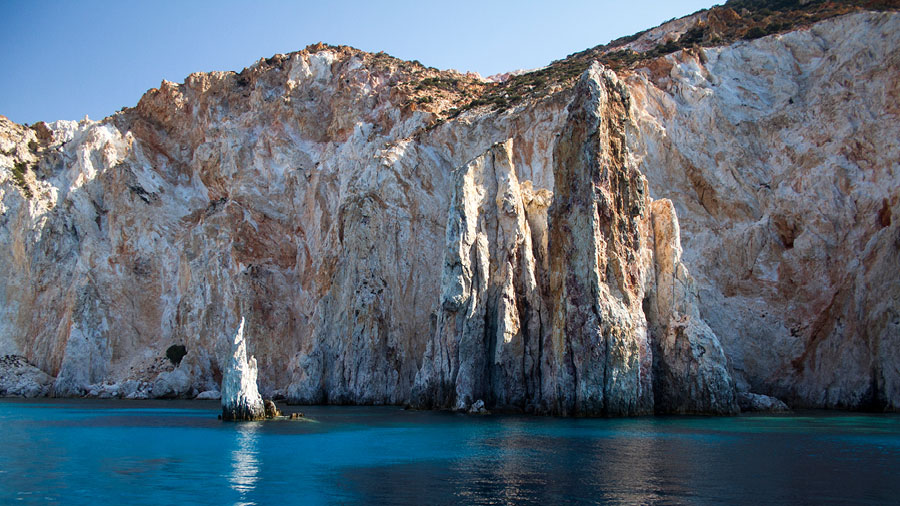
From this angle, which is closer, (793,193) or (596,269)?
(596,269)

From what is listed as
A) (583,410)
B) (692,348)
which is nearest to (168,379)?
(583,410)

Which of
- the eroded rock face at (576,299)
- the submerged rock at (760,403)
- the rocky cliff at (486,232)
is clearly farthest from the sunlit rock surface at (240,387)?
the submerged rock at (760,403)

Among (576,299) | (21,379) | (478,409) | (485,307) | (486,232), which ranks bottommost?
(478,409)

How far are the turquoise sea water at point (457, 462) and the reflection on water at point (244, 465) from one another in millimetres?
56

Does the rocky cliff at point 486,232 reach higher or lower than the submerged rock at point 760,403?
higher

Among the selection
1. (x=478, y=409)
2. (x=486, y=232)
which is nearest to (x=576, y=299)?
(x=478, y=409)

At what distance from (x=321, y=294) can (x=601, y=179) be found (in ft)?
93.4

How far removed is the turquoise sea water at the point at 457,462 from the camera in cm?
1587

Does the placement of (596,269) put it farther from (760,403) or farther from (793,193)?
(793,193)

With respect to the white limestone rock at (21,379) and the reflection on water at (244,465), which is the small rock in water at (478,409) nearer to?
the reflection on water at (244,465)

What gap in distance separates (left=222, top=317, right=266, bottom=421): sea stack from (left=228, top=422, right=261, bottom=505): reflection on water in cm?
375

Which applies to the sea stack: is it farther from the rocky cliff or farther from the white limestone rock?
the white limestone rock

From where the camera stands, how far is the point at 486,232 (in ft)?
147

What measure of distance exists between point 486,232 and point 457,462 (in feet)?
82.8
